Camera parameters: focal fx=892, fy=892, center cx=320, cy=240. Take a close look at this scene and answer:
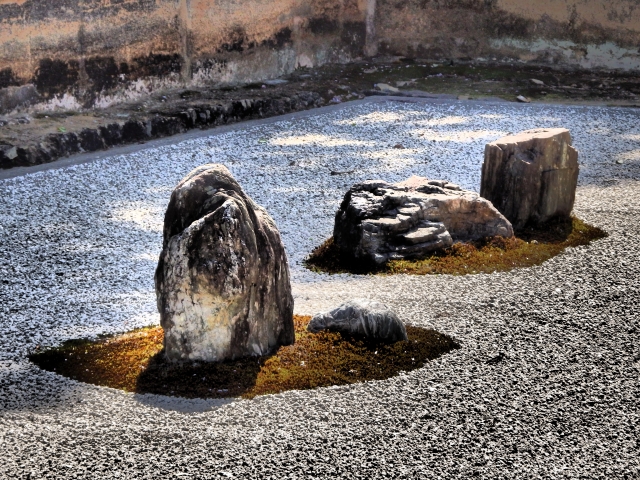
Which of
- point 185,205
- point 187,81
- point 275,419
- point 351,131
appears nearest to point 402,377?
point 275,419

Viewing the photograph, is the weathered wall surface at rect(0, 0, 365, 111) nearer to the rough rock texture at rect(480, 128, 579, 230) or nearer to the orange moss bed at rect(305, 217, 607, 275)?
the orange moss bed at rect(305, 217, 607, 275)

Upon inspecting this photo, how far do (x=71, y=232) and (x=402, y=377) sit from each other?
11.4 ft

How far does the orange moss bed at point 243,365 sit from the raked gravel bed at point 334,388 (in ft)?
0.33

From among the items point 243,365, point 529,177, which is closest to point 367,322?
point 243,365

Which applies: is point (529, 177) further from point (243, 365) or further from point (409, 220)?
point (243, 365)

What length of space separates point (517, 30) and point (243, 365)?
10617mm

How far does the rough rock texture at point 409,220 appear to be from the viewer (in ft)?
21.3

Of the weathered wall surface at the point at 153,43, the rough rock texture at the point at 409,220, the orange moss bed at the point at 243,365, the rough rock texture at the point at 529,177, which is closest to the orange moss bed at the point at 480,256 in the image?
the rough rock texture at the point at 409,220

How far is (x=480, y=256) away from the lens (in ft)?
21.5

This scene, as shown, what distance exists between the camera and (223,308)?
457 centimetres

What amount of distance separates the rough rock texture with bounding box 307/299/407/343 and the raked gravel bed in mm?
326

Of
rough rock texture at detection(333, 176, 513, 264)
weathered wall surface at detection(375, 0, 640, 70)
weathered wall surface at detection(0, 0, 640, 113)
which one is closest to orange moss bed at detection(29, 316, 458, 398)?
rough rock texture at detection(333, 176, 513, 264)

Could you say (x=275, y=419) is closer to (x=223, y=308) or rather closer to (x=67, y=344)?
(x=223, y=308)

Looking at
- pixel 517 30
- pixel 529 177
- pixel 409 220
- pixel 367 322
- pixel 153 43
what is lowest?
pixel 367 322
